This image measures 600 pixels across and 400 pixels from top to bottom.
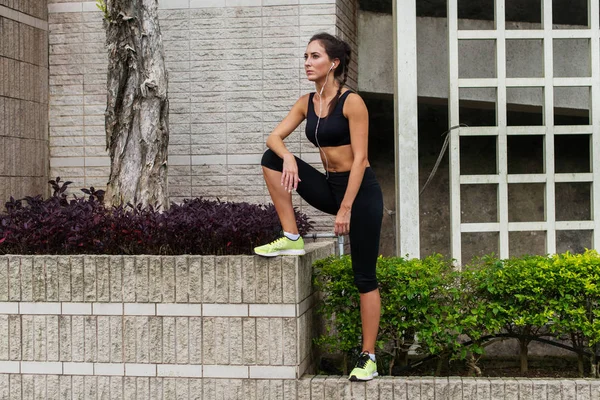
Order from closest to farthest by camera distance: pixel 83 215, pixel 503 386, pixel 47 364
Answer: pixel 503 386
pixel 47 364
pixel 83 215

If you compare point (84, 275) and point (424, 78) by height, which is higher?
point (424, 78)

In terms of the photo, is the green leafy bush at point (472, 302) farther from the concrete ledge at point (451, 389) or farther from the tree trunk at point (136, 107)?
the tree trunk at point (136, 107)

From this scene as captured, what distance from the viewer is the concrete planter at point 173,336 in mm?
4652

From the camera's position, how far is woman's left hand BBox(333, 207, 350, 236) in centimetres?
443

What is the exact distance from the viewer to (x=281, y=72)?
23.4ft

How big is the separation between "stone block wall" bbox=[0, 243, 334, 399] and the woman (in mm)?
317

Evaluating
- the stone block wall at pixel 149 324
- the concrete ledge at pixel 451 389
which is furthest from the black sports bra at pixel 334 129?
the concrete ledge at pixel 451 389

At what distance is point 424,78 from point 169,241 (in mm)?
3656

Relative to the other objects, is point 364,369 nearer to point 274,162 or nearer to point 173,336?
point 173,336

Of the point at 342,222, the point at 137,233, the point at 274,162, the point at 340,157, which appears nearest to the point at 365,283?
the point at 342,222

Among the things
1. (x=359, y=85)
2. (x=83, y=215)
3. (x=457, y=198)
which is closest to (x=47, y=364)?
(x=83, y=215)

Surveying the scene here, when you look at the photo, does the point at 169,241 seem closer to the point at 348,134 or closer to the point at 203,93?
the point at 348,134

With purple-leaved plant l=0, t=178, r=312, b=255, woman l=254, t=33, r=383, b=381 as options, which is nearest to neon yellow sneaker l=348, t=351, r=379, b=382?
woman l=254, t=33, r=383, b=381

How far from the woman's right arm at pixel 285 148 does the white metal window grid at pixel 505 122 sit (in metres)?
1.76
